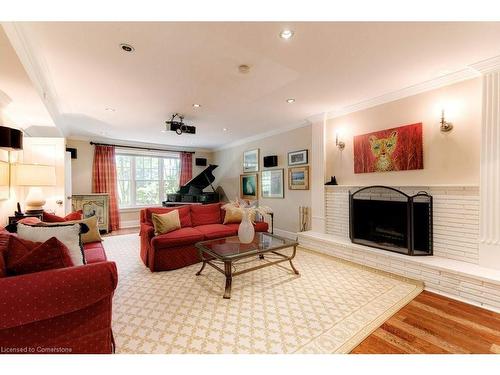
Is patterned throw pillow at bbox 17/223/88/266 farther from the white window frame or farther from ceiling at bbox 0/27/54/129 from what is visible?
the white window frame

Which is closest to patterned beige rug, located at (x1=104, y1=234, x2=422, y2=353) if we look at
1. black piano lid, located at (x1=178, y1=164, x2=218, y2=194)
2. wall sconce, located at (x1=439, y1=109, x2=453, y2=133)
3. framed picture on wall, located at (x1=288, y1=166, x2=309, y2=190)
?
framed picture on wall, located at (x1=288, y1=166, x2=309, y2=190)

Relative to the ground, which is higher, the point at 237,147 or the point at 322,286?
the point at 237,147

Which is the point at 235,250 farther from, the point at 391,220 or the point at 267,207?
the point at 391,220

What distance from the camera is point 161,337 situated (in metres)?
1.76

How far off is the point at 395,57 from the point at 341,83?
26.2 inches

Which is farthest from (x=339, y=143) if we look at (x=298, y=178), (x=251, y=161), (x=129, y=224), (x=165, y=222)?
(x=129, y=224)

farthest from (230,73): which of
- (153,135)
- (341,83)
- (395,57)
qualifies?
(153,135)

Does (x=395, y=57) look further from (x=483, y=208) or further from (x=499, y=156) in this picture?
(x=483, y=208)

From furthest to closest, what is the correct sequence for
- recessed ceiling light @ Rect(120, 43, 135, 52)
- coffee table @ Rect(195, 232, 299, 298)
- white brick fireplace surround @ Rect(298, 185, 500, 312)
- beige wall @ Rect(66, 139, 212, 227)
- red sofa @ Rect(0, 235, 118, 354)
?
beige wall @ Rect(66, 139, 212, 227)
coffee table @ Rect(195, 232, 299, 298)
white brick fireplace surround @ Rect(298, 185, 500, 312)
recessed ceiling light @ Rect(120, 43, 135, 52)
red sofa @ Rect(0, 235, 118, 354)

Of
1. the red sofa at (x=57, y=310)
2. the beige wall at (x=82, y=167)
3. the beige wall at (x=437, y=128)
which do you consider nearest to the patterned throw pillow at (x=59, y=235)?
the red sofa at (x=57, y=310)

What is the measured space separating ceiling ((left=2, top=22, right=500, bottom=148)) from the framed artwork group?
1.16m

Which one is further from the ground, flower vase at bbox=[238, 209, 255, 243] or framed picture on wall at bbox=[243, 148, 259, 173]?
framed picture on wall at bbox=[243, 148, 259, 173]

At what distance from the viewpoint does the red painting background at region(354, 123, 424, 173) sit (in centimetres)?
296

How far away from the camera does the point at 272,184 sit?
17.4 feet
